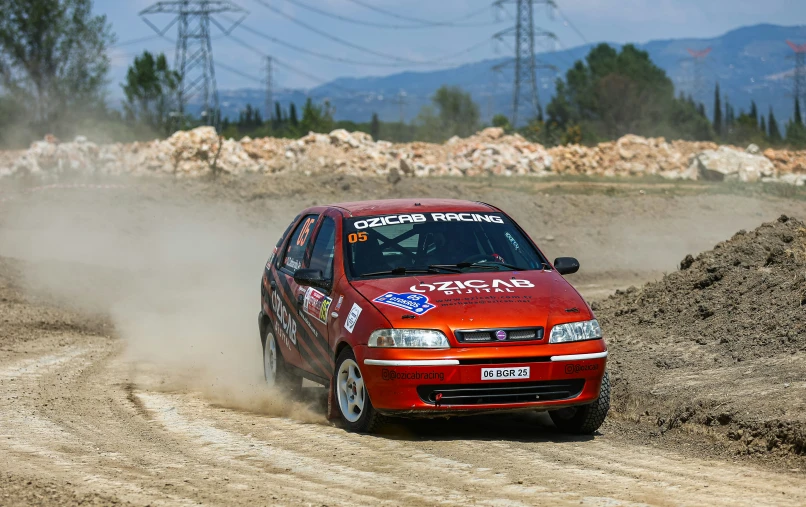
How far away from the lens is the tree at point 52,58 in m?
59.8

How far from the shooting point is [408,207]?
835cm

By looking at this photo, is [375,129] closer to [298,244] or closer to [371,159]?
[371,159]

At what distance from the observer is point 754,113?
108625 millimetres

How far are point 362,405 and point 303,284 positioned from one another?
1.41 metres

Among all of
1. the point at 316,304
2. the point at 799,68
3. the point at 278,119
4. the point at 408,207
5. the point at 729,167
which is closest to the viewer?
the point at 316,304

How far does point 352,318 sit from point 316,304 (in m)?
0.82

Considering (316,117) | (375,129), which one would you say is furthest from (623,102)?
(316,117)

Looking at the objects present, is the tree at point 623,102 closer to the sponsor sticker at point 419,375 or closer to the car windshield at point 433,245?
the car windshield at point 433,245

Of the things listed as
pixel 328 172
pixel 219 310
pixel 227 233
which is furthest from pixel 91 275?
pixel 328 172

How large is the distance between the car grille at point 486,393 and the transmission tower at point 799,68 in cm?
8300

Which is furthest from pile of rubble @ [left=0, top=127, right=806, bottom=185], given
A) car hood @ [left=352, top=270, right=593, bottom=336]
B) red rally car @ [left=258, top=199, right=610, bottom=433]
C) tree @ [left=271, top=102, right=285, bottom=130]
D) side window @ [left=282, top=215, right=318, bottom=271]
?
tree @ [left=271, top=102, right=285, bottom=130]

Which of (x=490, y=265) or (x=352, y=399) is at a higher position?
(x=490, y=265)

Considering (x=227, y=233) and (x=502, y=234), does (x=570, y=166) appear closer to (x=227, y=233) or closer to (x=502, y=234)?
(x=227, y=233)

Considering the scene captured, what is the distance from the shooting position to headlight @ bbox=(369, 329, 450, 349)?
6684 millimetres
